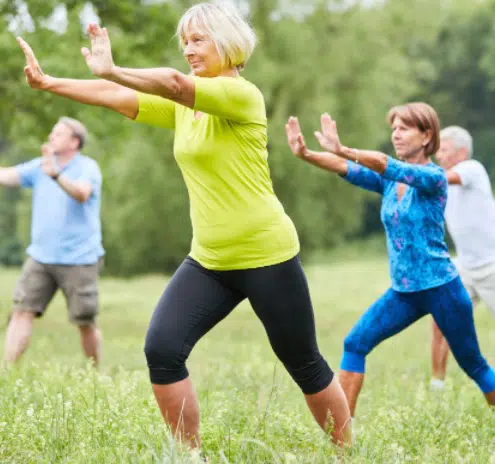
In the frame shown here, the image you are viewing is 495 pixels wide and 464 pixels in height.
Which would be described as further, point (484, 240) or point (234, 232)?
point (484, 240)

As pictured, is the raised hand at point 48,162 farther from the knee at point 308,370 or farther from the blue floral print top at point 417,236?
the knee at point 308,370

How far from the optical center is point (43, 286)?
299 inches

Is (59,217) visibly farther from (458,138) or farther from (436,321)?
(436,321)

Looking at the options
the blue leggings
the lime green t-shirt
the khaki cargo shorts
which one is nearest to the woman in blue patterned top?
the blue leggings

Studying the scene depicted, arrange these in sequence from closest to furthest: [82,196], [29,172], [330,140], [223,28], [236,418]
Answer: [223,28], [330,140], [236,418], [82,196], [29,172]

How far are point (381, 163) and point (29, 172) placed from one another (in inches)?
145

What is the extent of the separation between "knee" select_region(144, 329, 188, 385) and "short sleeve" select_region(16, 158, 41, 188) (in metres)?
3.68

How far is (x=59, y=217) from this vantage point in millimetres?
7594

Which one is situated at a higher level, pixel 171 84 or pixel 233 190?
pixel 171 84

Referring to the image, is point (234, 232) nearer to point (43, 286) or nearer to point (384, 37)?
point (43, 286)

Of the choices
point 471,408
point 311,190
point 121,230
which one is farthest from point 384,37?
point 471,408

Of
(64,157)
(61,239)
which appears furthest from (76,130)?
(61,239)

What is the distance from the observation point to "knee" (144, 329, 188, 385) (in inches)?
163

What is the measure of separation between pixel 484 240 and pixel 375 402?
198cm
